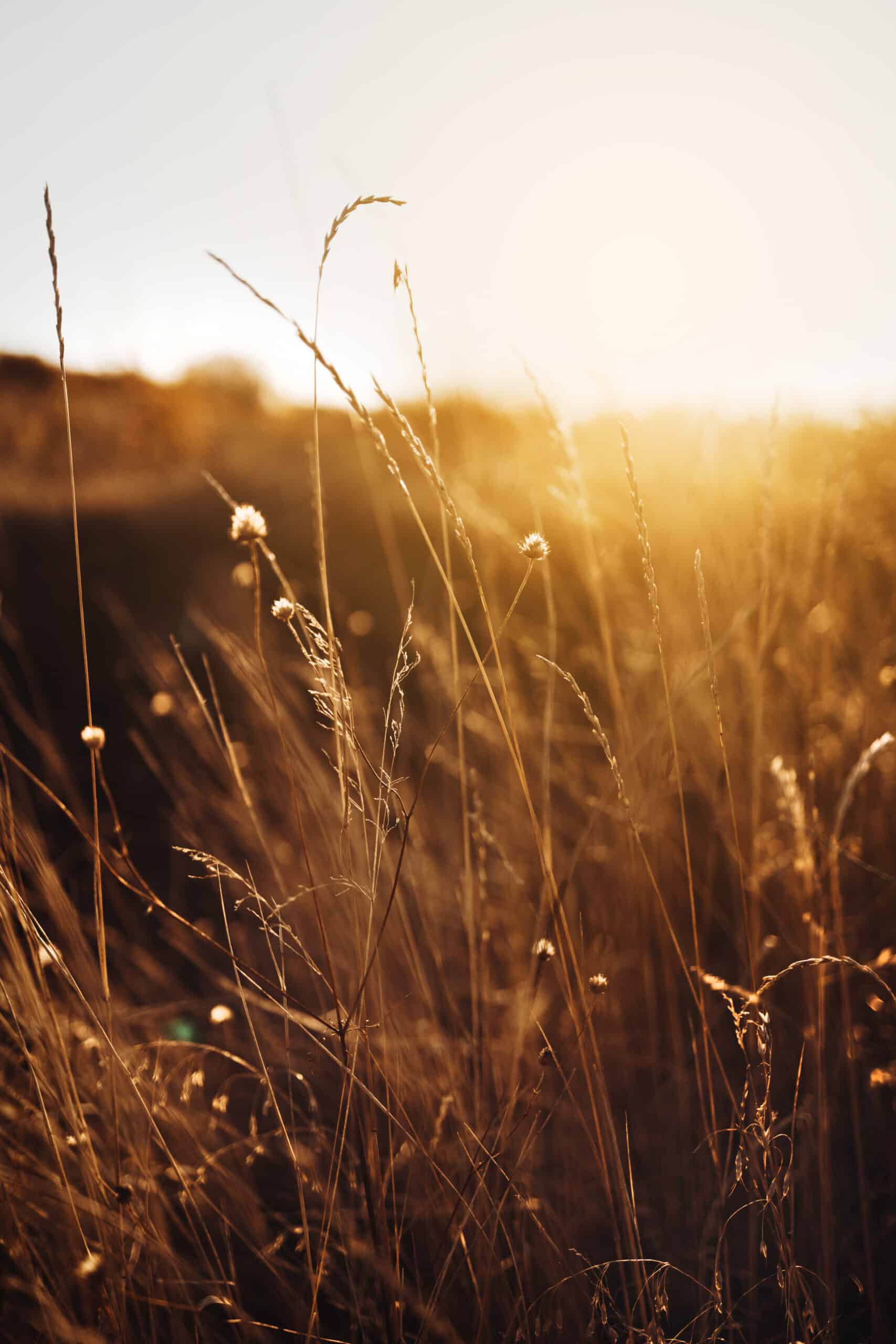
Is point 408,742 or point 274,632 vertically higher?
point 274,632

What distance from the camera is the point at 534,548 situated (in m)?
0.75

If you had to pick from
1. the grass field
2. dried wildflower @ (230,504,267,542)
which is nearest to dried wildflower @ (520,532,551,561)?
the grass field

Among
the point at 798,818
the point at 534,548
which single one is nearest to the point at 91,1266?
the point at 534,548

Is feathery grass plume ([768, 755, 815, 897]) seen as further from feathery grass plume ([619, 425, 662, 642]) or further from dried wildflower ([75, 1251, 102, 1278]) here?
dried wildflower ([75, 1251, 102, 1278])

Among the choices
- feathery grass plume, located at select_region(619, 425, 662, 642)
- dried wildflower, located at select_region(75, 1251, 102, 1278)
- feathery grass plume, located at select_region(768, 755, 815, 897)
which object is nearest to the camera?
dried wildflower, located at select_region(75, 1251, 102, 1278)

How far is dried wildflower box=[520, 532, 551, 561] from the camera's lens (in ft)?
2.43

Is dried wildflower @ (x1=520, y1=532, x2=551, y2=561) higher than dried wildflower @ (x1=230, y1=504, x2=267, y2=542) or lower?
lower

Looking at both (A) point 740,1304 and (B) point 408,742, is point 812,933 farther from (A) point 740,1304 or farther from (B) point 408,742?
(B) point 408,742

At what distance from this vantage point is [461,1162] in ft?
3.49

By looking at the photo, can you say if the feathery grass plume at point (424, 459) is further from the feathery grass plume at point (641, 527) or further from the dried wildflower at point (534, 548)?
the feathery grass plume at point (641, 527)

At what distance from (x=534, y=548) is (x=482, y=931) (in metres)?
0.58

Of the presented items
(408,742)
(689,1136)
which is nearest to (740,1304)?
(689,1136)

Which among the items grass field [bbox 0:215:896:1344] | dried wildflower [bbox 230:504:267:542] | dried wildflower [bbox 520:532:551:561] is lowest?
grass field [bbox 0:215:896:1344]

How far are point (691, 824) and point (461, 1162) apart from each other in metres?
1.12
